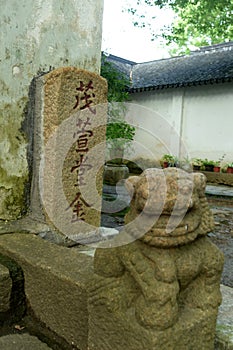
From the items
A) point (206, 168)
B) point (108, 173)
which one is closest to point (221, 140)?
point (206, 168)

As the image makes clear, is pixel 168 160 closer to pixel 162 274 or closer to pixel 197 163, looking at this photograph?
pixel 197 163

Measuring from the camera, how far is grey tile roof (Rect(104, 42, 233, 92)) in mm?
12500

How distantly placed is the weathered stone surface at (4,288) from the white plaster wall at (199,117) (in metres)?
10.8

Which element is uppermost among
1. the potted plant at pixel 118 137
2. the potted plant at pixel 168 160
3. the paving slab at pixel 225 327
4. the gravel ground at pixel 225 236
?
the potted plant at pixel 118 137

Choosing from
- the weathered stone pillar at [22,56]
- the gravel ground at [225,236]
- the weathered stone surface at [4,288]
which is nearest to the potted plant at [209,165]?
the gravel ground at [225,236]

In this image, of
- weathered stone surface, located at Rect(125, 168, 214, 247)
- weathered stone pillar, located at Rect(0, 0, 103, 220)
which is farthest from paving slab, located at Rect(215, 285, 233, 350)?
weathered stone pillar, located at Rect(0, 0, 103, 220)

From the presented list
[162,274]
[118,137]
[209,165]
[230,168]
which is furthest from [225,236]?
[209,165]

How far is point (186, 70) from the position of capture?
14.1 metres

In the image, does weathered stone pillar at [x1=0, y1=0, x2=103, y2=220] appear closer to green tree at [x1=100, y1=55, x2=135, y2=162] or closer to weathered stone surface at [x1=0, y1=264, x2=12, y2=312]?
weathered stone surface at [x1=0, y1=264, x2=12, y2=312]

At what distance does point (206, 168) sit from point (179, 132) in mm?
2037

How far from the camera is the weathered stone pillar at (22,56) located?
243 cm

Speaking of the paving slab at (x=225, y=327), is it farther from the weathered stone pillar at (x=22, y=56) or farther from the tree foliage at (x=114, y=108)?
the tree foliage at (x=114, y=108)

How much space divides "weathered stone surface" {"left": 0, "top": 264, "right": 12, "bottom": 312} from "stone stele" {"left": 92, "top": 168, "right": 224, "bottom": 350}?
0.76m

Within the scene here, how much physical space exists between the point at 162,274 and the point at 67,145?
146cm
